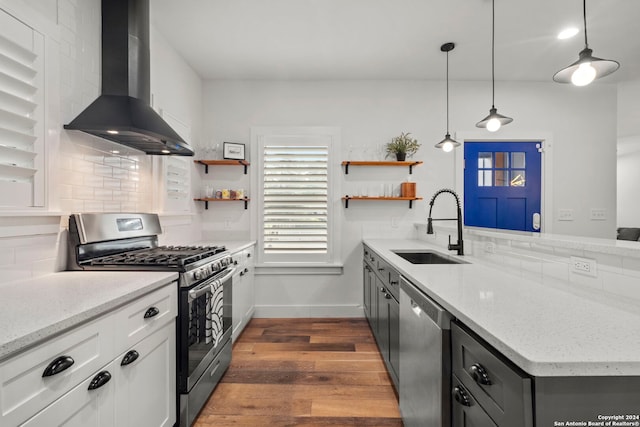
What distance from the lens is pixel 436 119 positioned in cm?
365

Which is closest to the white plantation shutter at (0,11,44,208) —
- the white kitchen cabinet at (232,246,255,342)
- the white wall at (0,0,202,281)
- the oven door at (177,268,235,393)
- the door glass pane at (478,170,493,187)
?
the white wall at (0,0,202,281)

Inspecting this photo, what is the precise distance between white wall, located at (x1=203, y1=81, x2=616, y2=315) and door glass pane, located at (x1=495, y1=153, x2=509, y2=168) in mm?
277

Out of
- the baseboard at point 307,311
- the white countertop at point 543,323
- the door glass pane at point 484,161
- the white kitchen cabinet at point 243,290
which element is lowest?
the baseboard at point 307,311

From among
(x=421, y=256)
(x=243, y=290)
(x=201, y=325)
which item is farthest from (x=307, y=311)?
(x=201, y=325)

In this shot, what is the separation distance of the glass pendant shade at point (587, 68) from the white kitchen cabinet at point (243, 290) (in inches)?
105

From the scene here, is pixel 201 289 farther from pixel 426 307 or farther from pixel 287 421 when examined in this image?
pixel 426 307

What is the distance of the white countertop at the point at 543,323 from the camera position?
71cm

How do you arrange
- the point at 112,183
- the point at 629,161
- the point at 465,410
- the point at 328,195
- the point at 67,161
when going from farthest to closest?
the point at 629,161 → the point at 328,195 → the point at 112,183 → the point at 67,161 → the point at 465,410

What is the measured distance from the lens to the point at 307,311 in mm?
3607

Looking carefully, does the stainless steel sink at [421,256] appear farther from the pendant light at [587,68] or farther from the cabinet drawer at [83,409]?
the cabinet drawer at [83,409]

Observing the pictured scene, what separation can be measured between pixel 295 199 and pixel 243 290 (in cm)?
119

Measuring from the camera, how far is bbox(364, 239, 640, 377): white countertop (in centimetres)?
71

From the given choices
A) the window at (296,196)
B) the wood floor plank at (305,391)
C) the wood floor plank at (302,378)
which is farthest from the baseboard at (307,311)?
the wood floor plank at (305,391)

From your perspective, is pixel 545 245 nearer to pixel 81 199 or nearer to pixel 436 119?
pixel 436 119
